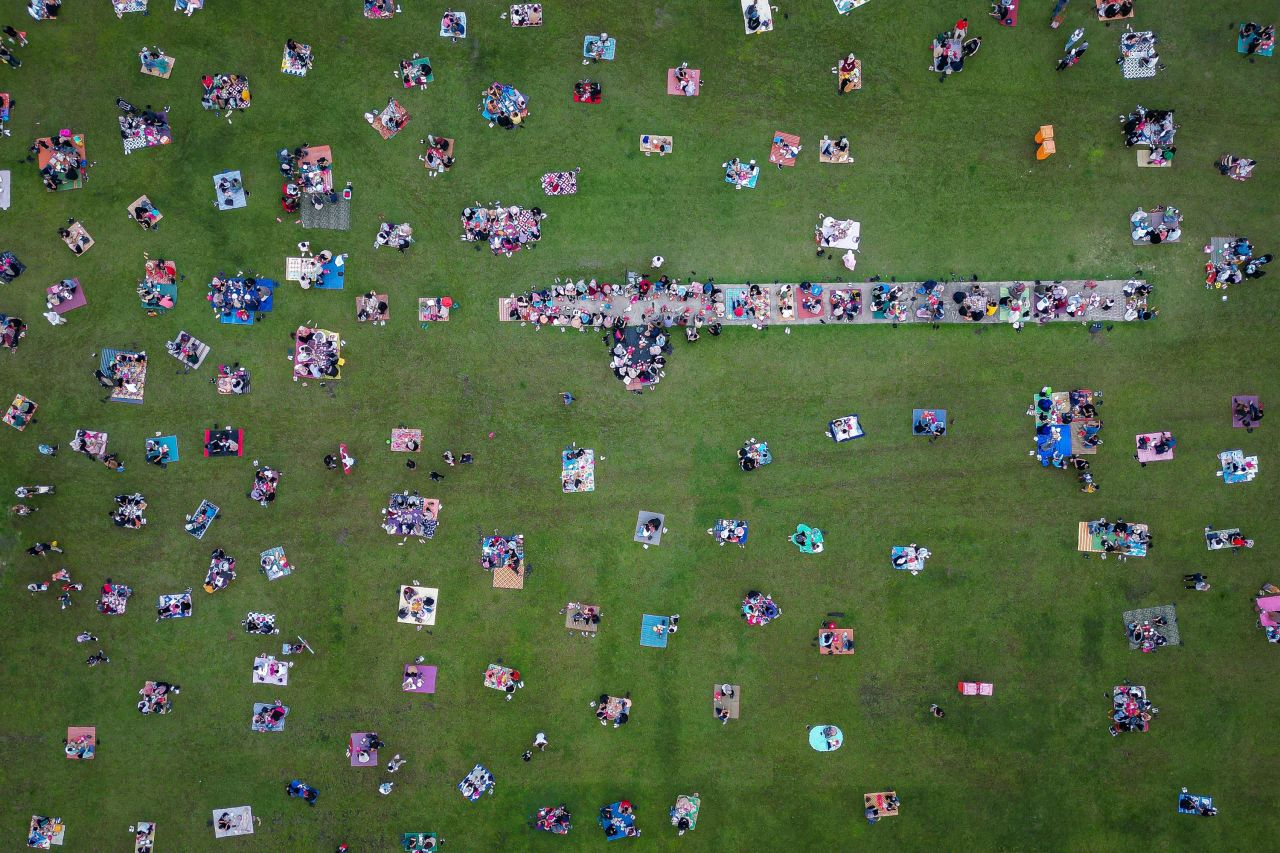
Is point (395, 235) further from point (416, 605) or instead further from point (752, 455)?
point (752, 455)

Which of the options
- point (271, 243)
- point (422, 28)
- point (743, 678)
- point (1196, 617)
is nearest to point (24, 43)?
point (271, 243)

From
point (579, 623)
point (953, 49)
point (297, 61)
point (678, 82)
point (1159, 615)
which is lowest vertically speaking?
point (1159, 615)

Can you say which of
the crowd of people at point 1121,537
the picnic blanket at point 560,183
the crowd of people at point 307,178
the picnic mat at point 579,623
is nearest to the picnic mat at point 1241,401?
the crowd of people at point 1121,537

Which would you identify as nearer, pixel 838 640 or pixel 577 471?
pixel 838 640

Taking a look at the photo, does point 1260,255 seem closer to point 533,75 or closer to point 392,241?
point 533,75

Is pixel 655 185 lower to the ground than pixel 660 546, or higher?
higher

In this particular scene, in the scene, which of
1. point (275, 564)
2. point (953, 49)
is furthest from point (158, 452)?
point (953, 49)

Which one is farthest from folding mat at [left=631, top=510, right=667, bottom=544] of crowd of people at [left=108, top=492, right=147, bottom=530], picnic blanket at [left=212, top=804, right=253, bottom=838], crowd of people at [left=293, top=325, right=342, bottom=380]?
crowd of people at [left=108, top=492, right=147, bottom=530]
